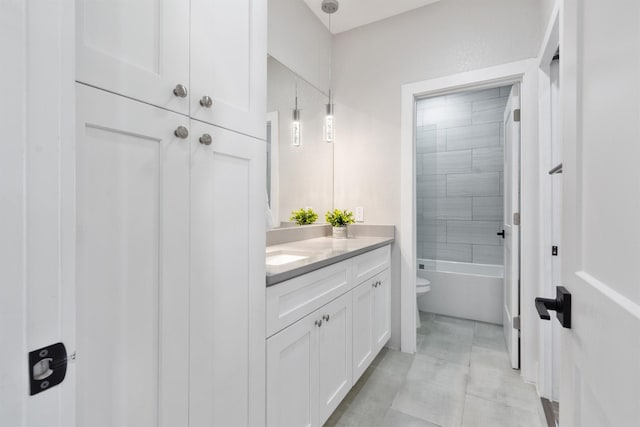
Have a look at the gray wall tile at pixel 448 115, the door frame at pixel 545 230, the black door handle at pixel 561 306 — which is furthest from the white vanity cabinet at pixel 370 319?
the gray wall tile at pixel 448 115

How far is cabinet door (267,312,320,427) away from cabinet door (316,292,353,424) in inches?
2.3

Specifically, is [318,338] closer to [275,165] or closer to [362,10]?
[275,165]

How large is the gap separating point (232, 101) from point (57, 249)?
0.65 meters

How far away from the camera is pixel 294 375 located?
4.01 feet

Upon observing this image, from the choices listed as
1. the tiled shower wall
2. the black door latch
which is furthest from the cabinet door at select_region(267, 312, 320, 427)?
the tiled shower wall

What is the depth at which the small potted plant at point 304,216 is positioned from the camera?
2250 millimetres

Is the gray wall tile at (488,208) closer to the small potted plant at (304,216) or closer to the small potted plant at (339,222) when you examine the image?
the small potted plant at (339,222)

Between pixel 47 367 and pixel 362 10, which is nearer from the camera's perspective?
pixel 47 367

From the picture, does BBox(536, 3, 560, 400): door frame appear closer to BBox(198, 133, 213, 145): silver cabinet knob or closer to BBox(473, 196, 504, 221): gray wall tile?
BBox(473, 196, 504, 221): gray wall tile

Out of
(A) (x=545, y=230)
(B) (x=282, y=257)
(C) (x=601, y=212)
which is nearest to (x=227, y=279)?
(B) (x=282, y=257)

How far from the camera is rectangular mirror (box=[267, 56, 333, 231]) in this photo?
2.03 m

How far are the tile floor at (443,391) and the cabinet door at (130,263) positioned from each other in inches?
48.0

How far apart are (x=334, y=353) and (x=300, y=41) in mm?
2164

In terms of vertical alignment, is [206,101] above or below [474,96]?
below
